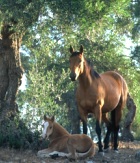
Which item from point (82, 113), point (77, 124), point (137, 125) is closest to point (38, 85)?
point (82, 113)

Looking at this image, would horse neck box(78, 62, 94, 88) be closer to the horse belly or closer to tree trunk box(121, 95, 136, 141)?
the horse belly

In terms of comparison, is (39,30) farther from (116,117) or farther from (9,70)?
(116,117)

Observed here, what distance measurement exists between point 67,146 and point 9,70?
3896 mm

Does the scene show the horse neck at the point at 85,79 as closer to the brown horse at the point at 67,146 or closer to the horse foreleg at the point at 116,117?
the brown horse at the point at 67,146

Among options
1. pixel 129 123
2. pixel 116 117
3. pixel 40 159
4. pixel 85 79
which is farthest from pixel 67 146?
pixel 129 123

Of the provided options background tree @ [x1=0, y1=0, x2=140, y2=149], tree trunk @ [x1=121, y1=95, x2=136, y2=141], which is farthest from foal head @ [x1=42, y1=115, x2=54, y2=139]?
tree trunk @ [x1=121, y1=95, x2=136, y2=141]

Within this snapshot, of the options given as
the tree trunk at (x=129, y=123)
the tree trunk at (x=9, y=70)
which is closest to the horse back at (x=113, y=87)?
the tree trunk at (x=9, y=70)

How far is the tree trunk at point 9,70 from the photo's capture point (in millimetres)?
14188

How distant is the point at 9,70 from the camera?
564 inches

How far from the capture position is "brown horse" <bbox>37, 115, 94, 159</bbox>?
11484 millimetres

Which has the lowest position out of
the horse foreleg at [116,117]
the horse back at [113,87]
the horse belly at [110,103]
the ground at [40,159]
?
the ground at [40,159]

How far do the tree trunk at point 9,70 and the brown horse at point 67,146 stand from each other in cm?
250

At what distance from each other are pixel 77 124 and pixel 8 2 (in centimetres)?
1315

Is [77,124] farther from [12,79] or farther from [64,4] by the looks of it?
[64,4]
